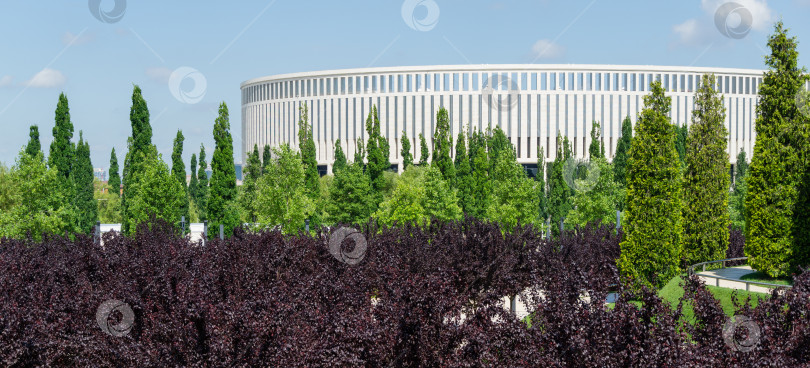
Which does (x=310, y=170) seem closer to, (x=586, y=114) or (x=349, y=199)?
(x=349, y=199)

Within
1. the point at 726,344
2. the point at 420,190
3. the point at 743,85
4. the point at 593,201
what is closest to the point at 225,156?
the point at 420,190

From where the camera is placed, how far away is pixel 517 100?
8188 cm

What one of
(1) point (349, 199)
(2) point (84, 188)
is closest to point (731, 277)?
(1) point (349, 199)

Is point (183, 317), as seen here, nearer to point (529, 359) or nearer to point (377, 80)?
point (529, 359)

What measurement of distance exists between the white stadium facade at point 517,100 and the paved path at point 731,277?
61.3 meters

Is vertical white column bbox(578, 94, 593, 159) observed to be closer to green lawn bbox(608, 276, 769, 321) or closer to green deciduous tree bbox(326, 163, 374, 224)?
green deciduous tree bbox(326, 163, 374, 224)

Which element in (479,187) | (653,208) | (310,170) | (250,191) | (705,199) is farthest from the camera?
(250,191)

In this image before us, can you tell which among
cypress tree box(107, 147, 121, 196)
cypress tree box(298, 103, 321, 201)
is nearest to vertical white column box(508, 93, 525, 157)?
cypress tree box(298, 103, 321, 201)

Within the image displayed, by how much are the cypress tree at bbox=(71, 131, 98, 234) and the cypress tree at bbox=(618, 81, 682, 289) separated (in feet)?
114

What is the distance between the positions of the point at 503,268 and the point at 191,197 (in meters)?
49.6

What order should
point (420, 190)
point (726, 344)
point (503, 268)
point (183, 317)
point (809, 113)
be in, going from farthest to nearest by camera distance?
point (420, 190) → point (503, 268) → point (809, 113) → point (183, 317) → point (726, 344)

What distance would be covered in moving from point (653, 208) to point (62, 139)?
34.6 metres

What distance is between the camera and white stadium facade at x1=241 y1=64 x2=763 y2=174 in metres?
81.8

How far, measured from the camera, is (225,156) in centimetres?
3856
